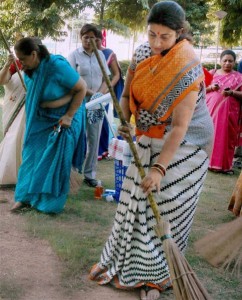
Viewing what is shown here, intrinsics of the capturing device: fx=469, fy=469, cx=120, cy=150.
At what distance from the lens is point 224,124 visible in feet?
22.2

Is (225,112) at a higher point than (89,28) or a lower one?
lower

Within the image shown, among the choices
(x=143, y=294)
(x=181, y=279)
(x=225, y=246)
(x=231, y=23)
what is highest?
(x=231, y=23)

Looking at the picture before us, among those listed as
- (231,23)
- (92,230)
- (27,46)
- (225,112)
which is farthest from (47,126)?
(231,23)

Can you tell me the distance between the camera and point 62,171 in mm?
4223

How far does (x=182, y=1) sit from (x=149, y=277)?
51.0 feet

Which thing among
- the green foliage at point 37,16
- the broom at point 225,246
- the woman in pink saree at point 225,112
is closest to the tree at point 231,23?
the green foliage at point 37,16

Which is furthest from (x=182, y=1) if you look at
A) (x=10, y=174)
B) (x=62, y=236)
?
(x=62, y=236)

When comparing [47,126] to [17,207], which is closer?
[47,126]

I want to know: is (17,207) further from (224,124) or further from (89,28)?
(224,124)

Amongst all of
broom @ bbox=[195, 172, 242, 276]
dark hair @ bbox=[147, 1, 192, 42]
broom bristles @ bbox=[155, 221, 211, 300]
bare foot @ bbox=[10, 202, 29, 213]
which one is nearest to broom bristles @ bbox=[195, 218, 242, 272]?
broom @ bbox=[195, 172, 242, 276]

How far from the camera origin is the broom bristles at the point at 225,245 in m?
2.33

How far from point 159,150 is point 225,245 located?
2.27 ft

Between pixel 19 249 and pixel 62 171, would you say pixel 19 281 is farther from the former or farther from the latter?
pixel 62 171

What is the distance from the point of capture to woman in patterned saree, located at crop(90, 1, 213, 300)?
2488 mm
